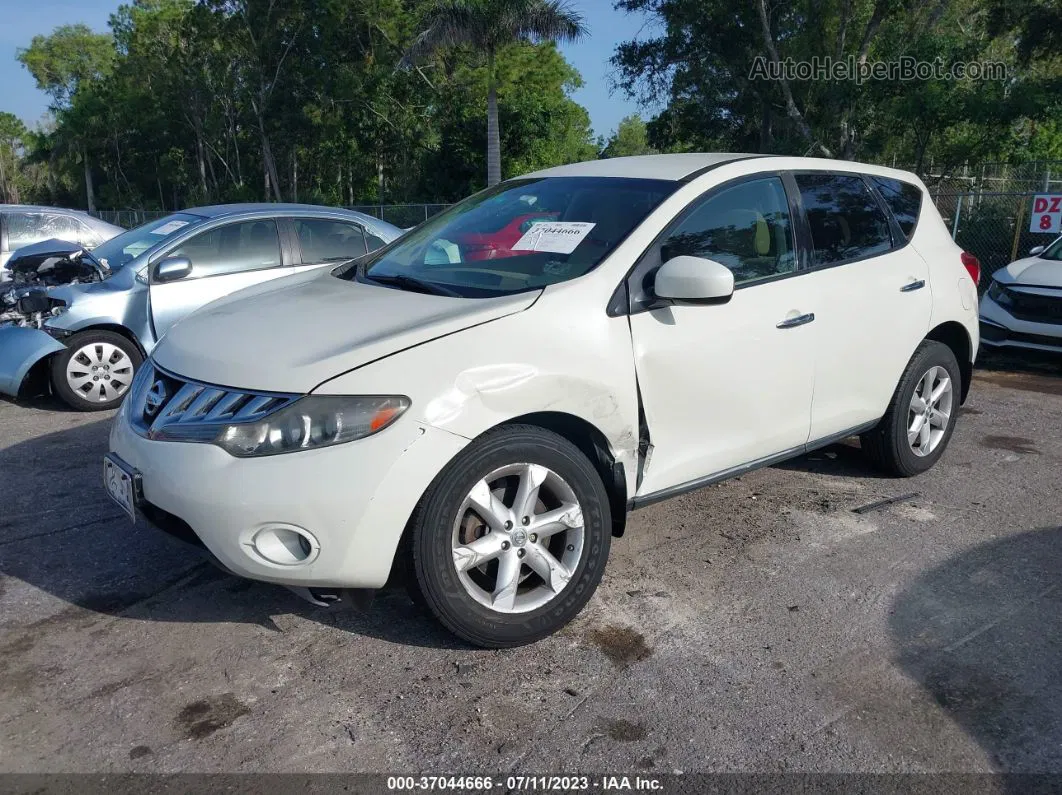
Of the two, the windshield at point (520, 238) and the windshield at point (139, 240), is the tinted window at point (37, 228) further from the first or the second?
the windshield at point (520, 238)

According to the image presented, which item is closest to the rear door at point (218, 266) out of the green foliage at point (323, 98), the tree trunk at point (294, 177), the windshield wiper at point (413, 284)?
the windshield wiper at point (413, 284)

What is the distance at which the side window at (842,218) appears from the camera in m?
4.32

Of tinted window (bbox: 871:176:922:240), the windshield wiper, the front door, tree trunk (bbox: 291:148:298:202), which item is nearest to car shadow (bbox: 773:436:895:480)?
the front door

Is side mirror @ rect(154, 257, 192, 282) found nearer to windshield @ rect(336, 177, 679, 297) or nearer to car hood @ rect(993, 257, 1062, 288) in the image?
windshield @ rect(336, 177, 679, 297)

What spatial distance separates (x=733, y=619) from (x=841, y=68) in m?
23.4

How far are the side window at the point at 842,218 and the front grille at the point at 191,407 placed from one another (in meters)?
2.66

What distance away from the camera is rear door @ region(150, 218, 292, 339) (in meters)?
7.11

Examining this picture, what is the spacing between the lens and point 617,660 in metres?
3.24

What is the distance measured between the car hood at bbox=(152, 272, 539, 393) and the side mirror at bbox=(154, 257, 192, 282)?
3456 mm

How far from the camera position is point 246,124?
47.4 meters

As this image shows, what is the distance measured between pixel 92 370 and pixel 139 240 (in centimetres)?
132

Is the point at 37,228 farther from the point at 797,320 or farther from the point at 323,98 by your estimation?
the point at 323,98

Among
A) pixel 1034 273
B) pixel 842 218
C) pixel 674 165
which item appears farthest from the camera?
pixel 1034 273

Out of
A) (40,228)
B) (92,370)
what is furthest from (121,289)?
(40,228)
